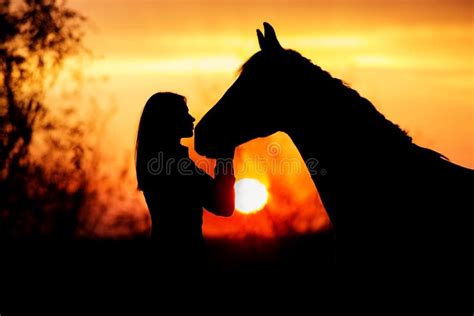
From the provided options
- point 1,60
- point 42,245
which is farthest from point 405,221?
point 42,245

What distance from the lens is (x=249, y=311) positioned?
10.4m

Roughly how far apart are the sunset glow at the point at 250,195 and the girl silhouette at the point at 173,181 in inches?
401

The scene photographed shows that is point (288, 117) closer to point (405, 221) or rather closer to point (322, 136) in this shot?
point (322, 136)

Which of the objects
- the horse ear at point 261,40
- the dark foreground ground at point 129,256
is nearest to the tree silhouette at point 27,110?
the dark foreground ground at point 129,256

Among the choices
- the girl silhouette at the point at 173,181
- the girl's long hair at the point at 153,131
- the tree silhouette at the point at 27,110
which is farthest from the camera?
the tree silhouette at the point at 27,110

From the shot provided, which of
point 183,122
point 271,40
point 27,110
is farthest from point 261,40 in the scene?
point 27,110

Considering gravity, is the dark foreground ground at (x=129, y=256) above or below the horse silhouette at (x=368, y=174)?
below

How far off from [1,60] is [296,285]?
8188mm

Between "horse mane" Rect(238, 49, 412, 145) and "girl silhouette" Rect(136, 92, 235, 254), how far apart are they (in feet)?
3.45

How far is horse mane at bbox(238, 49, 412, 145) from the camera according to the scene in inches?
157

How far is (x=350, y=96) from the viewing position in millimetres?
4074

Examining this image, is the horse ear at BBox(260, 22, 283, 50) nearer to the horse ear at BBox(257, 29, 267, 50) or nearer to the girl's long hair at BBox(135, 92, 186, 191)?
the horse ear at BBox(257, 29, 267, 50)

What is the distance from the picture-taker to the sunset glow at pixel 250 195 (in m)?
15.7

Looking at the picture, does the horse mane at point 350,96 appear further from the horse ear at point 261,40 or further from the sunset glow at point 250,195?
the sunset glow at point 250,195
